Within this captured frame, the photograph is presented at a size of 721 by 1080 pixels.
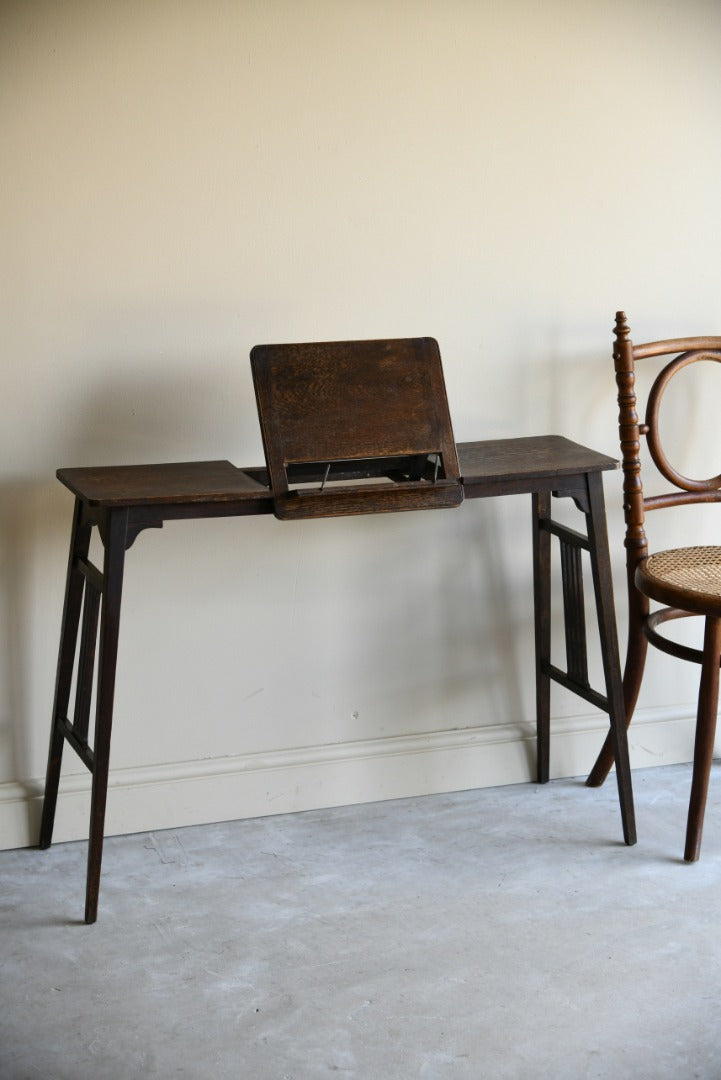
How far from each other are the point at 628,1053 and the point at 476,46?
203 cm

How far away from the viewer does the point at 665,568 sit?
2.56 metres

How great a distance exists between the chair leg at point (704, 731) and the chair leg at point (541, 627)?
1.49 ft

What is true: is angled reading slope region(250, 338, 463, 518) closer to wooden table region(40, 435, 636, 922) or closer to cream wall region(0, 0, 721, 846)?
wooden table region(40, 435, 636, 922)

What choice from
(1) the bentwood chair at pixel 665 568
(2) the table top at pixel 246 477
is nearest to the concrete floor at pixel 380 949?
(1) the bentwood chair at pixel 665 568

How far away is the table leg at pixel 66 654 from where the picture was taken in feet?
7.90

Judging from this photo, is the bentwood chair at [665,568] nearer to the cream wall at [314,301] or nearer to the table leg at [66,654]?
the cream wall at [314,301]

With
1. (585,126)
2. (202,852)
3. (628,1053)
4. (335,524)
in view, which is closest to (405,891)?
(202,852)

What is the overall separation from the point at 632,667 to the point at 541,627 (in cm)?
23

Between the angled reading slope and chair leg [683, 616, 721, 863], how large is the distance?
61cm

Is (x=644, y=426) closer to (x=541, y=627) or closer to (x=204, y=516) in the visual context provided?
(x=541, y=627)

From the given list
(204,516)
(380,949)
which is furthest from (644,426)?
(380,949)

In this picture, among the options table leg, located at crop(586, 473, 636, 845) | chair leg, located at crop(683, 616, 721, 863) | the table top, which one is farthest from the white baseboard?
the table top

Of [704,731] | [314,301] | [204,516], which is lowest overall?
[704,731]

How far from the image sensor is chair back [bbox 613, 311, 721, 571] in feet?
8.60
